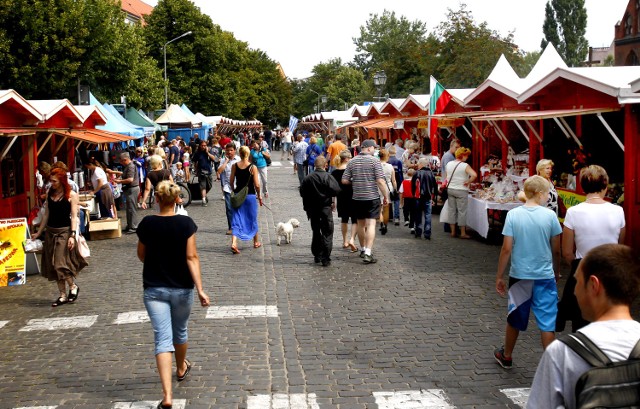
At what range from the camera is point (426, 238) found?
14586 mm

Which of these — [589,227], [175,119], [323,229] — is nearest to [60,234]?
[323,229]

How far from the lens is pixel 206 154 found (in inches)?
832

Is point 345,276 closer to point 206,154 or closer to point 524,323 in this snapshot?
point 524,323

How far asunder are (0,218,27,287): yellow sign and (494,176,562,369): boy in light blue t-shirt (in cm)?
695

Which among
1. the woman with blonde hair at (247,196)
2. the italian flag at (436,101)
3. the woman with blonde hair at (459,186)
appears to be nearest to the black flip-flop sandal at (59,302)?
the woman with blonde hair at (247,196)

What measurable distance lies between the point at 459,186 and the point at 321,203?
12.0ft

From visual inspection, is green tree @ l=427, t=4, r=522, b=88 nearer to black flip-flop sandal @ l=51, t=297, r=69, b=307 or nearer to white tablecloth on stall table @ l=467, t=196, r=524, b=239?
white tablecloth on stall table @ l=467, t=196, r=524, b=239

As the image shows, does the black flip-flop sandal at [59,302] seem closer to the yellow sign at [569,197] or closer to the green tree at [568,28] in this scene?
the yellow sign at [569,197]

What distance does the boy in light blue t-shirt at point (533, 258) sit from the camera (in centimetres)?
627

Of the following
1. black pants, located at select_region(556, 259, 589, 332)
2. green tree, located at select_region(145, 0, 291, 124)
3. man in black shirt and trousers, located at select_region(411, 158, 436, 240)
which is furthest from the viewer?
green tree, located at select_region(145, 0, 291, 124)

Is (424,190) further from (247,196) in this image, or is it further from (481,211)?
(247,196)

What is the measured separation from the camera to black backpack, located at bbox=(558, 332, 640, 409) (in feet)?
8.00

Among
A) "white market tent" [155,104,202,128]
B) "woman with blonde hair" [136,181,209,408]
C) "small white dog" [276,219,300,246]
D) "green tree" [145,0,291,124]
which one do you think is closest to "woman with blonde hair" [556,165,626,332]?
"woman with blonde hair" [136,181,209,408]

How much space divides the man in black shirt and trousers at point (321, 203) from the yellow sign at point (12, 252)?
4067 mm
